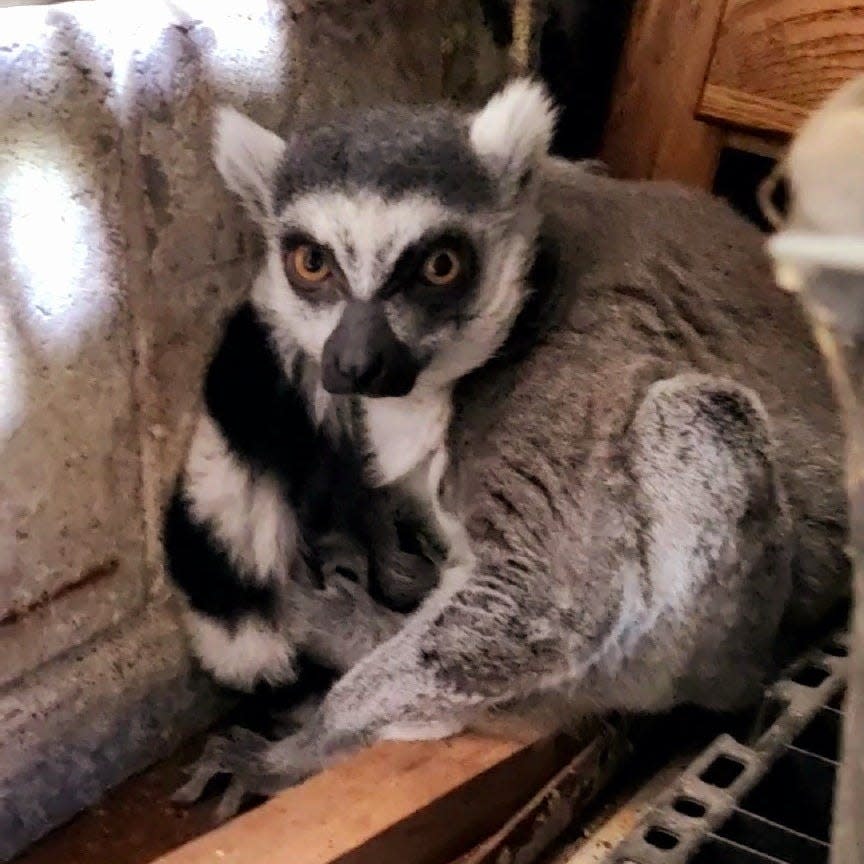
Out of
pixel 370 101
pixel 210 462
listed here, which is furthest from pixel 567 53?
pixel 210 462

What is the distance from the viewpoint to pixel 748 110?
2041mm

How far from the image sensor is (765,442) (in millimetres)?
1532

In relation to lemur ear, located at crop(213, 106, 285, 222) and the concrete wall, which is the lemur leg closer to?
the concrete wall

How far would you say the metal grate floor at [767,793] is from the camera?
1289 millimetres

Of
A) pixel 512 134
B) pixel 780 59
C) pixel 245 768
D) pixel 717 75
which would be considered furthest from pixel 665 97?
pixel 245 768

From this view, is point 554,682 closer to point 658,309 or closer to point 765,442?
point 765,442

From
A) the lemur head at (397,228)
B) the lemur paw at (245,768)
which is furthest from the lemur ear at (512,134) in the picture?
the lemur paw at (245,768)

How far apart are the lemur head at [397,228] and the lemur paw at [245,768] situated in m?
0.63

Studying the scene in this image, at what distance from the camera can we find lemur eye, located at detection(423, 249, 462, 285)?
1.52 metres

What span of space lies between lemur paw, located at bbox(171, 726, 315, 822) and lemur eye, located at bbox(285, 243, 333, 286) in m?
0.72

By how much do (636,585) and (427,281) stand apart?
503 mm

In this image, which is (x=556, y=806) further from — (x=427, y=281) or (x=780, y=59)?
(x=780, y=59)

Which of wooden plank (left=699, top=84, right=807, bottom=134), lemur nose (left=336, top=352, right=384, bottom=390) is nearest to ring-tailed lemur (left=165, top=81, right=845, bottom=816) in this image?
lemur nose (left=336, top=352, right=384, bottom=390)

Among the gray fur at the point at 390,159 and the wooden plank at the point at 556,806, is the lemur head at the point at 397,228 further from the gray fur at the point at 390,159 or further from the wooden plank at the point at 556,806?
the wooden plank at the point at 556,806
